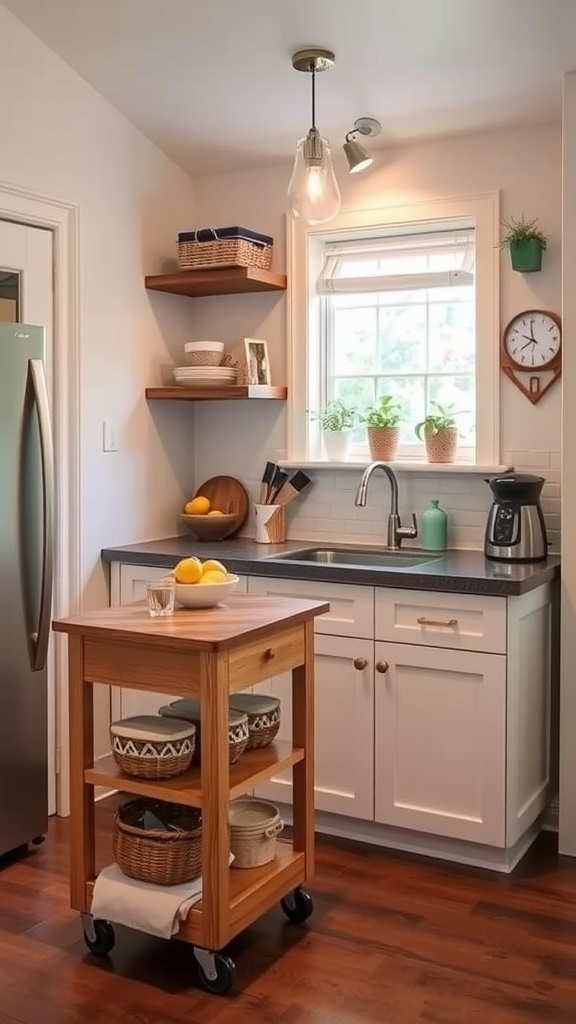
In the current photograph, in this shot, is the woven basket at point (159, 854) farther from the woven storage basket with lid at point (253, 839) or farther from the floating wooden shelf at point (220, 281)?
the floating wooden shelf at point (220, 281)

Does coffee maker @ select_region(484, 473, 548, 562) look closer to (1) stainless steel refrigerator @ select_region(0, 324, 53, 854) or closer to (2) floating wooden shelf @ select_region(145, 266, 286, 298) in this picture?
(2) floating wooden shelf @ select_region(145, 266, 286, 298)

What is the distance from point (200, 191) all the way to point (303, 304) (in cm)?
71

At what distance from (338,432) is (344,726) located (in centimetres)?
119

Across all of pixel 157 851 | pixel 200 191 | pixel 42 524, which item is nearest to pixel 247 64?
pixel 200 191

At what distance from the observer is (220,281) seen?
3945 millimetres

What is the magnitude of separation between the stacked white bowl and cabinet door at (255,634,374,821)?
50.7 inches

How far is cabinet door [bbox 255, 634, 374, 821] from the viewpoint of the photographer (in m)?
3.38

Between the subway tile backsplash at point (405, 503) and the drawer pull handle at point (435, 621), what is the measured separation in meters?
0.61

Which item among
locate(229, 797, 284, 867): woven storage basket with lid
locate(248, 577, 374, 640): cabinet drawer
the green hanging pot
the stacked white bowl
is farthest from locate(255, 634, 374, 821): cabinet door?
the green hanging pot

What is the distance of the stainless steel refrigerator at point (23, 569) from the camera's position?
319 cm

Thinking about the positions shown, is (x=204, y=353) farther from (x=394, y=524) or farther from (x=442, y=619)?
(x=442, y=619)

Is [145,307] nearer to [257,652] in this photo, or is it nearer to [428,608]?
[428,608]

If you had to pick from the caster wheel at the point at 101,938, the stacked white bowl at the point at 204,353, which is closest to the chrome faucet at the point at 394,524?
the stacked white bowl at the point at 204,353

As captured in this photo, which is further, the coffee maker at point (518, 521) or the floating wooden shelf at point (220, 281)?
the floating wooden shelf at point (220, 281)
